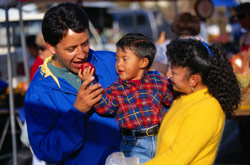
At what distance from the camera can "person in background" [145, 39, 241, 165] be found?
1.79 metres

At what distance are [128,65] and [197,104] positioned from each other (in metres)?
0.66

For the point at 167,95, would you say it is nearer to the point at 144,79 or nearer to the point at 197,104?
the point at 144,79

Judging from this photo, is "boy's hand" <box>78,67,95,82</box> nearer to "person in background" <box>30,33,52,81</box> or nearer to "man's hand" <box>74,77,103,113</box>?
"man's hand" <box>74,77,103,113</box>

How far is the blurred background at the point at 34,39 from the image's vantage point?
533cm

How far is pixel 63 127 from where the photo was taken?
2018mm

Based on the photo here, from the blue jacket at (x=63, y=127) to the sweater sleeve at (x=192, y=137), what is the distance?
0.49 m

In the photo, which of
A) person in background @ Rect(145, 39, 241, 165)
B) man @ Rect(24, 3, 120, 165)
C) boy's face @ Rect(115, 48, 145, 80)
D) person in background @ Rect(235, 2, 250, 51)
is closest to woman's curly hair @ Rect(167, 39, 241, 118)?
person in background @ Rect(145, 39, 241, 165)

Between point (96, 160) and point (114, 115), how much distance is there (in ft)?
1.07

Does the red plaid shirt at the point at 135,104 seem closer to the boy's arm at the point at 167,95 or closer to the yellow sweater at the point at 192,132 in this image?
the boy's arm at the point at 167,95

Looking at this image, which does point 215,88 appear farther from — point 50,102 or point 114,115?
point 50,102

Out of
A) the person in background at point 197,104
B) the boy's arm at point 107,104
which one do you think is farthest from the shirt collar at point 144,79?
the person in background at point 197,104

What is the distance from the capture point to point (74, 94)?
2.19 meters

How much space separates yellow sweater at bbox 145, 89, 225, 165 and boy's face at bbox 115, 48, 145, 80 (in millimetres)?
489

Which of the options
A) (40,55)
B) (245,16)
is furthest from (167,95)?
(245,16)
